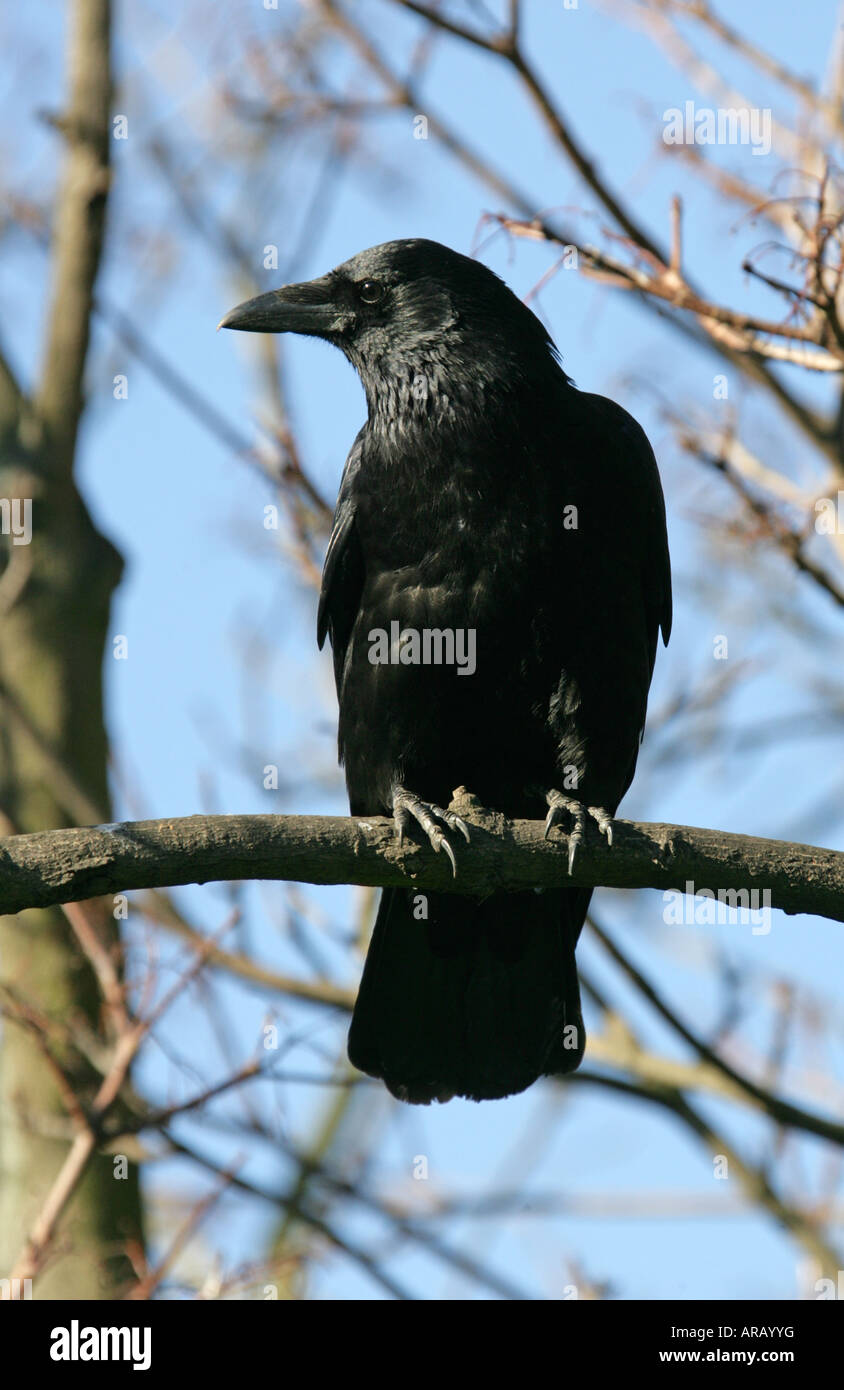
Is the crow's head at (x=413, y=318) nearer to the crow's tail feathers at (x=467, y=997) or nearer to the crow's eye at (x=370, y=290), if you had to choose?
the crow's eye at (x=370, y=290)

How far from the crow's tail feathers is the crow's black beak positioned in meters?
2.04

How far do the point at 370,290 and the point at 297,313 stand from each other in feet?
0.93

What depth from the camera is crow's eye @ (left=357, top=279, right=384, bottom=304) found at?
221 inches

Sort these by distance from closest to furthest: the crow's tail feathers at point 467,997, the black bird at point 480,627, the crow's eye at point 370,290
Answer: the black bird at point 480,627, the crow's tail feathers at point 467,997, the crow's eye at point 370,290

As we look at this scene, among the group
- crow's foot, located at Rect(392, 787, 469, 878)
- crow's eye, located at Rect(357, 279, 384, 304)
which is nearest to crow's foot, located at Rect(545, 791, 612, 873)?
→ crow's foot, located at Rect(392, 787, 469, 878)

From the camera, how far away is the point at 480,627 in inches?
188

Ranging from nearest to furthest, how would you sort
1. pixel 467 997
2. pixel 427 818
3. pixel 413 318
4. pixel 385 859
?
pixel 385 859
pixel 427 818
pixel 467 997
pixel 413 318

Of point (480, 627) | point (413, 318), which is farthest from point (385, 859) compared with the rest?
point (413, 318)

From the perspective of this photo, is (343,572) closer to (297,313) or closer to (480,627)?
(480,627)

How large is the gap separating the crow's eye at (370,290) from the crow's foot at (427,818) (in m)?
1.91

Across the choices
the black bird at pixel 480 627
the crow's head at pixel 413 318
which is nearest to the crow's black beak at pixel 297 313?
the crow's head at pixel 413 318

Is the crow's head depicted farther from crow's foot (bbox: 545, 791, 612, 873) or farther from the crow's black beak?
crow's foot (bbox: 545, 791, 612, 873)

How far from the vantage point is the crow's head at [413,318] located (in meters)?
5.32
